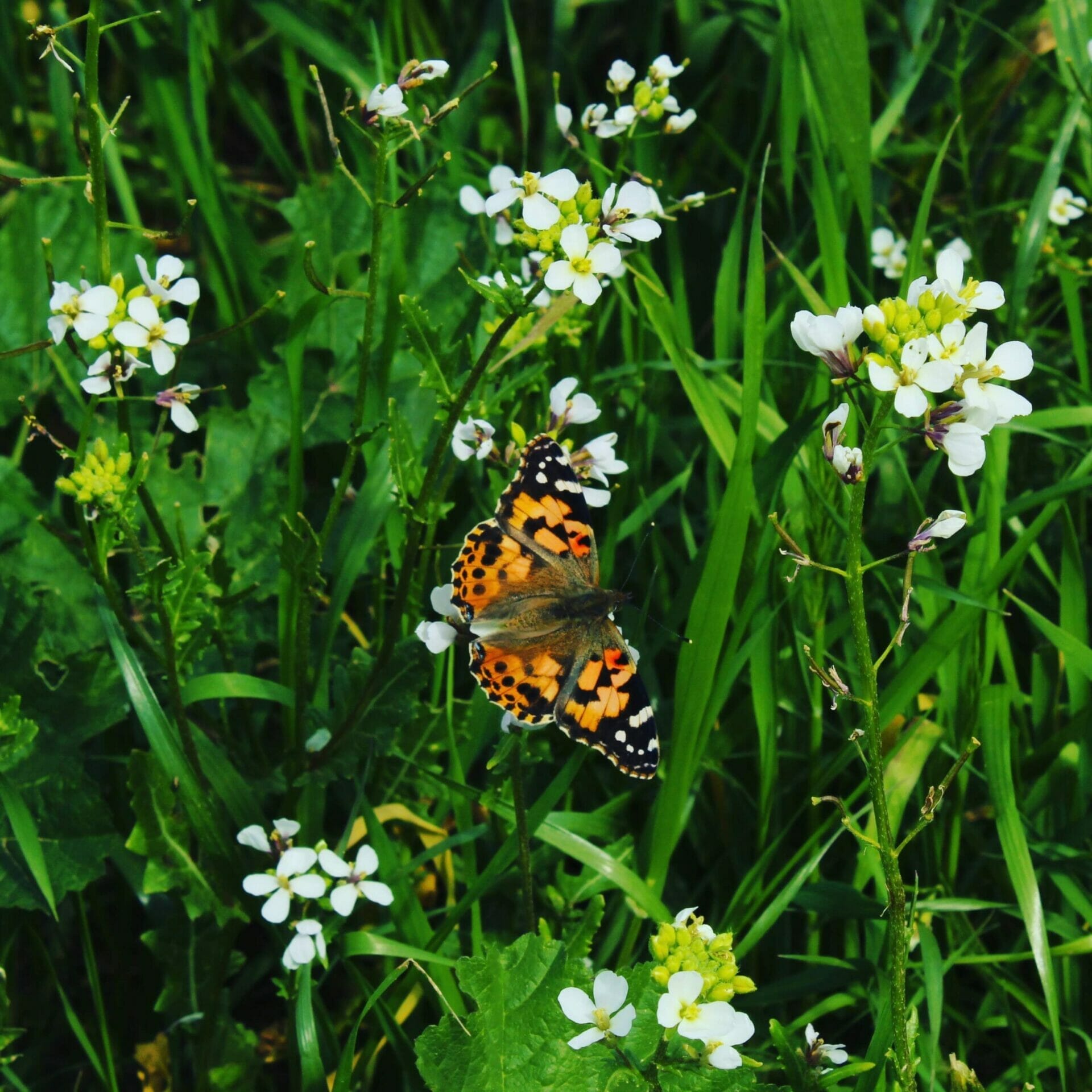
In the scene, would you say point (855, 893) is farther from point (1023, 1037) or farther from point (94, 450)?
point (94, 450)

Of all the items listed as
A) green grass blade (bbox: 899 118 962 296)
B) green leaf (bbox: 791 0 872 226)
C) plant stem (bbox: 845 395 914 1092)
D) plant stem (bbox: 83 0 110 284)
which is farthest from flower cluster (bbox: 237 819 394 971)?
green leaf (bbox: 791 0 872 226)

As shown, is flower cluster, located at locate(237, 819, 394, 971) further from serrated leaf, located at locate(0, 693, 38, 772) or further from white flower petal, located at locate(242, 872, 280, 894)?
serrated leaf, located at locate(0, 693, 38, 772)

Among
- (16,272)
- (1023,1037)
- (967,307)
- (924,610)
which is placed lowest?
(1023,1037)

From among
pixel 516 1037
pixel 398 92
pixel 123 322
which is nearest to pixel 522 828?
pixel 516 1037

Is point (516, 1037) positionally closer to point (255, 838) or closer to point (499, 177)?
point (255, 838)

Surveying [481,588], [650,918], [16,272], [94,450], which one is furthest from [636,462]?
[16,272]
